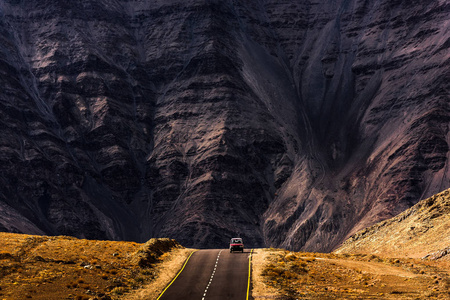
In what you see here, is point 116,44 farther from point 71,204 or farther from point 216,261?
point 216,261

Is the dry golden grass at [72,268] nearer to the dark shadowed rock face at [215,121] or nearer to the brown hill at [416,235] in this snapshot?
the brown hill at [416,235]

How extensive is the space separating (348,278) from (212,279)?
1069 centimetres

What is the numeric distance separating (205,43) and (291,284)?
14598cm

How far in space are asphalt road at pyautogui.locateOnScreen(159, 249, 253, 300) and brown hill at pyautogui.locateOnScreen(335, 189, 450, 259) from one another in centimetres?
1819

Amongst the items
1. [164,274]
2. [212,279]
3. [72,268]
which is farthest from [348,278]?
[72,268]

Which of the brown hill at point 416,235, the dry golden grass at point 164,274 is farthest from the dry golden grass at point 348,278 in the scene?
the dry golden grass at point 164,274

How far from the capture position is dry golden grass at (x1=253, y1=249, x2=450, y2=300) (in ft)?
138

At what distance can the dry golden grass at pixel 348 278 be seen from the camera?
42.1m

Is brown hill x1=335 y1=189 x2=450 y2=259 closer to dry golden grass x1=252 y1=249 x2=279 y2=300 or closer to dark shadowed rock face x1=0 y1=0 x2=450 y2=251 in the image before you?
dry golden grass x1=252 y1=249 x2=279 y2=300

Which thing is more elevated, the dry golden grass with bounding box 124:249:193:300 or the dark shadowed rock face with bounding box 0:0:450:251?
the dark shadowed rock face with bounding box 0:0:450:251

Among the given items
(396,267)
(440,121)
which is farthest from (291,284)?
(440,121)

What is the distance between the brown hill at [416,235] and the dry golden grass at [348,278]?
4632 millimetres

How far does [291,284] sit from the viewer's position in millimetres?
45812

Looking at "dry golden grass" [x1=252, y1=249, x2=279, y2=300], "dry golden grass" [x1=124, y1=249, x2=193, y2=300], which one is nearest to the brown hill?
"dry golden grass" [x1=252, y1=249, x2=279, y2=300]
